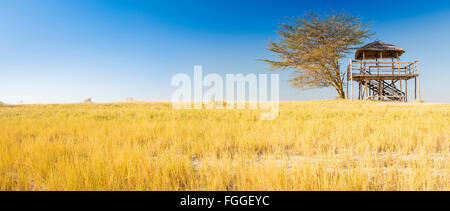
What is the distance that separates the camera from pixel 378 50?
20.9 m

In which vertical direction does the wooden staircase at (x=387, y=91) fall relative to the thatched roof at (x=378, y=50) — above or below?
below

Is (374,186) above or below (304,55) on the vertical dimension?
below

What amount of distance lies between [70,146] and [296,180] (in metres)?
3.53

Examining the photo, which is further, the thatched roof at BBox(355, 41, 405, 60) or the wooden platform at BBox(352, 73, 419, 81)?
the thatched roof at BBox(355, 41, 405, 60)

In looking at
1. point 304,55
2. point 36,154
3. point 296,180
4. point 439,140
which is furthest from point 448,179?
point 304,55

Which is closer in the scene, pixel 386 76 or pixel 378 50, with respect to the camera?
pixel 386 76

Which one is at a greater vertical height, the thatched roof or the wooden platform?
the thatched roof

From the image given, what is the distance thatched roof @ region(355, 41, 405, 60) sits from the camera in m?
20.6

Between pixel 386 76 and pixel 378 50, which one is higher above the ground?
pixel 378 50

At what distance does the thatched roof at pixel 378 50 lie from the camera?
20.6 meters

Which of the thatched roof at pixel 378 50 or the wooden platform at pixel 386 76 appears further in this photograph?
the thatched roof at pixel 378 50

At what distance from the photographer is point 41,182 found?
2168 mm
